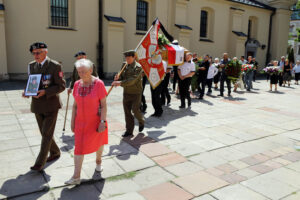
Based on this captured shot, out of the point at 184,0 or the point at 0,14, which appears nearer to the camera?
the point at 0,14

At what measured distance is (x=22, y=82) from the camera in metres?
13.4

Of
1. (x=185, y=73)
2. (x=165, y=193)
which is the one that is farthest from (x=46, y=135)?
(x=185, y=73)

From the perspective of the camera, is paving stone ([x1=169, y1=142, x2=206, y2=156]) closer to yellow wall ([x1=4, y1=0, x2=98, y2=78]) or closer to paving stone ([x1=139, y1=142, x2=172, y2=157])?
paving stone ([x1=139, y1=142, x2=172, y2=157])

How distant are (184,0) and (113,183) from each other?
58.5 ft

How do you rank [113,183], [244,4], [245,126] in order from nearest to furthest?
[113,183] < [245,126] < [244,4]

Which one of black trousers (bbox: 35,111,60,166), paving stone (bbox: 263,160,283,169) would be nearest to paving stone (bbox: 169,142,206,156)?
paving stone (bbox: 263,160,283,169)

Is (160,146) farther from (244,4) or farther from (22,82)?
(244,4)

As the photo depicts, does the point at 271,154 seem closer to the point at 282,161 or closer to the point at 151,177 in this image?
the point at 282,161

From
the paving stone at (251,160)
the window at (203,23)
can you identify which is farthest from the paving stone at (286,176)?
the window at (203,23)

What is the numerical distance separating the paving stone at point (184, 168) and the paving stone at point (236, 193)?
0.64 meters

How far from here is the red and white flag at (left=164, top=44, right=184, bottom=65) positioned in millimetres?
7480

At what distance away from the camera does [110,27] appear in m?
15.7

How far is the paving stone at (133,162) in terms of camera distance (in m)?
4.18

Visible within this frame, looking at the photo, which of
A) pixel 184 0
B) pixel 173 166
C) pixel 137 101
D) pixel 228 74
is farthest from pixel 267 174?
pixel 184 0
